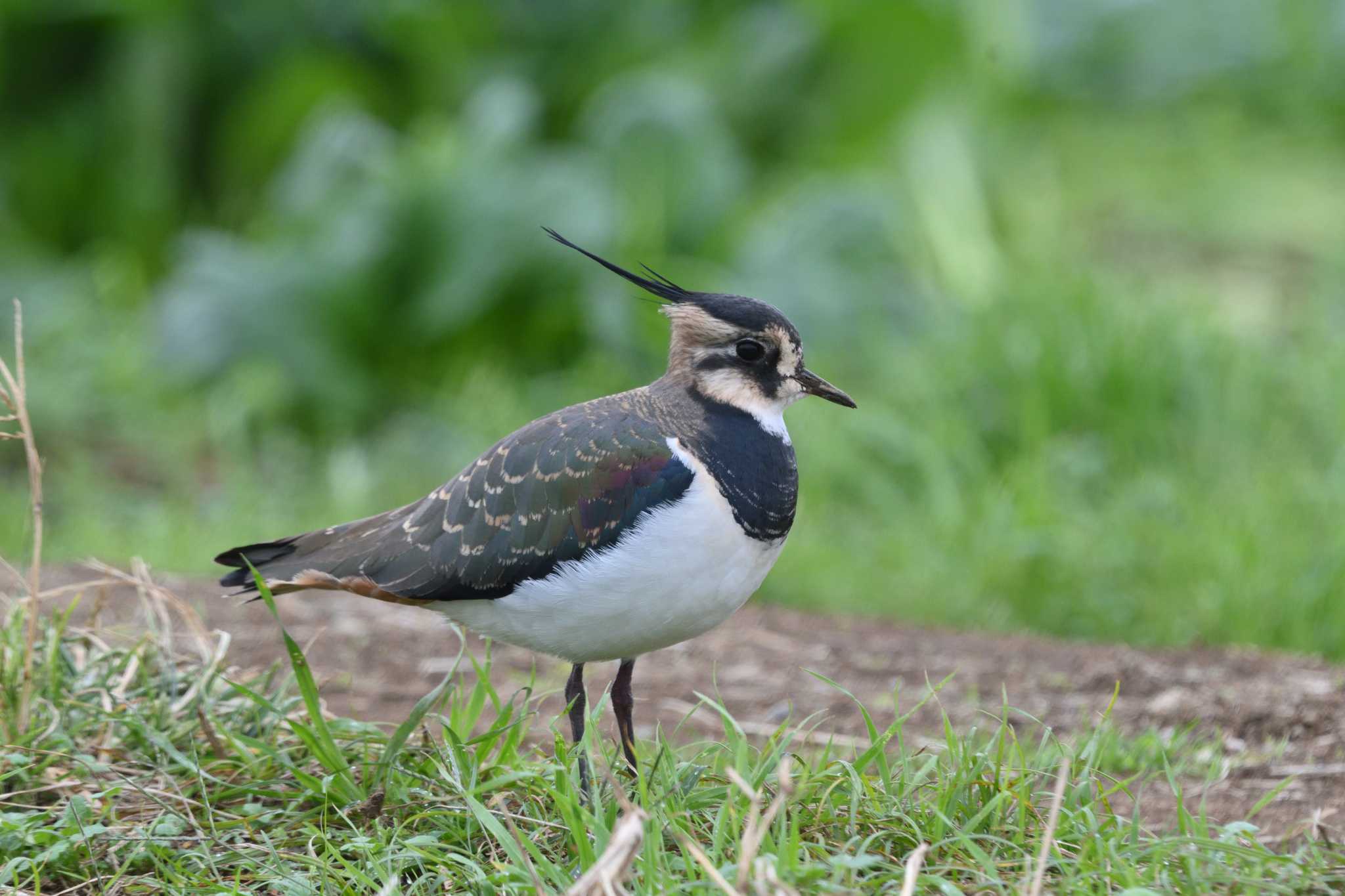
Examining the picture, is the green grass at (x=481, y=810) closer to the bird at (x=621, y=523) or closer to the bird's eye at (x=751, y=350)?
the bird at (x=621, y=523)

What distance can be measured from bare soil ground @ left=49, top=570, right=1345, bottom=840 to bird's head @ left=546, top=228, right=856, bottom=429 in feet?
2.39

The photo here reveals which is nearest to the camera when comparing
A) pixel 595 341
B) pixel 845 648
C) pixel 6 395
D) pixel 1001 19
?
pixel 6 395

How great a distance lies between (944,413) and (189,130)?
5.22 metres

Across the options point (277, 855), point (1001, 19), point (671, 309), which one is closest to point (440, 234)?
point (1001, 19)

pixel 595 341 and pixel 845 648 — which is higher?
pixel 595 341

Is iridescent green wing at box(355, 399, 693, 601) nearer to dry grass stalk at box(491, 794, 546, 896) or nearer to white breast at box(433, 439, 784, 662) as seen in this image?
white breast at box(433, 439, 784, 662)

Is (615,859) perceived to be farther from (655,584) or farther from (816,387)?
(816,387)

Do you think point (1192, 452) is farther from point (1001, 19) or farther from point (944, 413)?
point (1001, 19)

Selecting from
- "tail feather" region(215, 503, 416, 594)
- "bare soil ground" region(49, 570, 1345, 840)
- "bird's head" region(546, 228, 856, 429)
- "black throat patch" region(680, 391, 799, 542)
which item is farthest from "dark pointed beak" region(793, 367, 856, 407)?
"tail feather" region(215, 503, 416, 594)

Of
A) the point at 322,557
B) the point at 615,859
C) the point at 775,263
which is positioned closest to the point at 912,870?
the point at 615,859

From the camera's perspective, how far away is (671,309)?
3568mm

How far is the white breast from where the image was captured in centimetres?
313

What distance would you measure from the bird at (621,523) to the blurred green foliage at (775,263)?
2165mm

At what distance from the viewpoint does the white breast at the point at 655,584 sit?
10.3 ft
